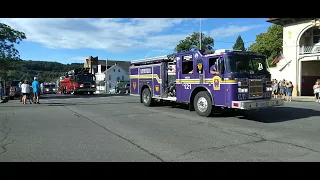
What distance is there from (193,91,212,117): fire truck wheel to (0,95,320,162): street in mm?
439

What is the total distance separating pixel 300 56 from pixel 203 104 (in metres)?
20.7

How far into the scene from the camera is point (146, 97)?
16297 mm

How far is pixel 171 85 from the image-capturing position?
14383 mm

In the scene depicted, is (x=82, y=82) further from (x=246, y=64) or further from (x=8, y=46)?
(x=246, y=64)

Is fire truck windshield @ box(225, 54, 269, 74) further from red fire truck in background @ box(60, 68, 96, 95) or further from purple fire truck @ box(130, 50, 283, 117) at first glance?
red fire truck in background @ box(60, 68, 96, 95)

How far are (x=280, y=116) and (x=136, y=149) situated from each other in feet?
24.3

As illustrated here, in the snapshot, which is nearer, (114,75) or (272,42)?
(272,42)

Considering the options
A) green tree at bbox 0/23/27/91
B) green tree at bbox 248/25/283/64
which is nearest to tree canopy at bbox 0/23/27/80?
green tree at bbox 0/23/27/91

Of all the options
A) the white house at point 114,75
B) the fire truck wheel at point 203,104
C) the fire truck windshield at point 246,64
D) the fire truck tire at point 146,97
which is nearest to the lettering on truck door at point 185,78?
the fire truck wheel at point 203,104

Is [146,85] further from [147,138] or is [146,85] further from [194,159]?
[194,159]

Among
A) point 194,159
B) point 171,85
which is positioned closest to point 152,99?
point 171,85

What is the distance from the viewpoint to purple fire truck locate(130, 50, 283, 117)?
10.7m

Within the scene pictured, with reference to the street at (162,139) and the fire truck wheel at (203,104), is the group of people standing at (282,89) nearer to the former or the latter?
the street at (162,139)

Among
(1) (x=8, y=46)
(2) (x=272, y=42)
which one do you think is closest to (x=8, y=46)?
(1) (x=8, y=46)
